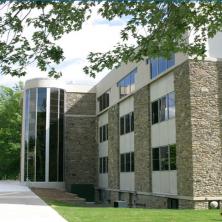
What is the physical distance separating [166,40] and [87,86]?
33408 millimetres

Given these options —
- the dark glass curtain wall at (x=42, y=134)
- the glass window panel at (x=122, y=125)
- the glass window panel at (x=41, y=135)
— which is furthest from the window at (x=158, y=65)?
the glass window panel at (x=41, y=135)

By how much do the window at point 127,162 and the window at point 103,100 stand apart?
651cm

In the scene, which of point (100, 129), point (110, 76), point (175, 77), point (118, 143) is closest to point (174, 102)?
point (175, 77)

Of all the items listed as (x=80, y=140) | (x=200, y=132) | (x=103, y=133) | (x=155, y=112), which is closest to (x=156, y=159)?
(x=155, y=112)

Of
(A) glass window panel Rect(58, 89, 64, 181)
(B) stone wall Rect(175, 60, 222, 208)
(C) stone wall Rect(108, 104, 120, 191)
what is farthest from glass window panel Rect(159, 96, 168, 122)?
(A) glass window panel Rect(58, 89, 64, 181)

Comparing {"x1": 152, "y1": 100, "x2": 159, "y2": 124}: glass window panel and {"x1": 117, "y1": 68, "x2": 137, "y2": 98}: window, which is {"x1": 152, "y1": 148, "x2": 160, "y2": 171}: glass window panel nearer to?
{"x1": 152, "y1": 100, "x2": 159, "y2": 124}: glass window panel

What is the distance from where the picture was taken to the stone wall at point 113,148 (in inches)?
1307

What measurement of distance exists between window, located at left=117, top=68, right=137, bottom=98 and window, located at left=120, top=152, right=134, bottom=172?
4.25 meters

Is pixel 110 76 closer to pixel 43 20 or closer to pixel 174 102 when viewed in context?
pixel 174 102

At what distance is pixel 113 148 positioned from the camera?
1355 inches

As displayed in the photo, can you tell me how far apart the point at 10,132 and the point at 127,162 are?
28.2 meters

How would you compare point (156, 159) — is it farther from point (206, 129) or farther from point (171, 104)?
point (206, 129)

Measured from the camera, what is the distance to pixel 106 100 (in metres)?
37.6

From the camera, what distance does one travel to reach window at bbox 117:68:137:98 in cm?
3006
